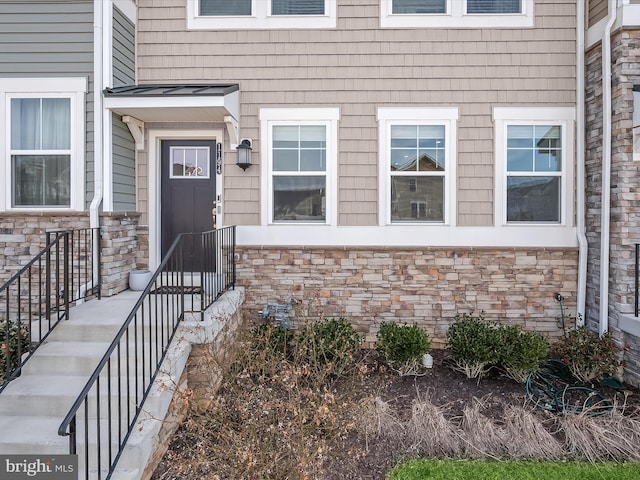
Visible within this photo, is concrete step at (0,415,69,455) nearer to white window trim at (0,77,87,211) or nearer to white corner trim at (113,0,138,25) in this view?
white window trim at (0,77,87,211)

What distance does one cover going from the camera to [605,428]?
11.6ft

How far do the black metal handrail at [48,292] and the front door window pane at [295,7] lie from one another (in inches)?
155

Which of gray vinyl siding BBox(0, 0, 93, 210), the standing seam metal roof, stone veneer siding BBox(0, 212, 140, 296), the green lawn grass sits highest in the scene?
gray vinyl siding BBox(0, 0, 93, 210)

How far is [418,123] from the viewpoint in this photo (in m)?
5.62

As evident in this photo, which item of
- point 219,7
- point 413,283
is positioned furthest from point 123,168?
point 413,283

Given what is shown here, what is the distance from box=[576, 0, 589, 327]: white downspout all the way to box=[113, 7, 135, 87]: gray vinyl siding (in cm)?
621

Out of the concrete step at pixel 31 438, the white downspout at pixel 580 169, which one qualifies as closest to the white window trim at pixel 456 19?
the white downspout at pixel 580 169

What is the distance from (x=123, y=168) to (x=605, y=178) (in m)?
6.37

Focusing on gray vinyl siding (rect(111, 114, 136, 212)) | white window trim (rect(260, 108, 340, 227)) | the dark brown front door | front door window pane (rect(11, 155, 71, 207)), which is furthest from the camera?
the dark brown front door

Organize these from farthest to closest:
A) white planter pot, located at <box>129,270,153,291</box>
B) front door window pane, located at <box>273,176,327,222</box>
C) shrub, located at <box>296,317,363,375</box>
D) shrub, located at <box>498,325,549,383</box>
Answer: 1. front door window pane, located at <box>273,176,327,222</box>
2. white planter pot, located at <box>129,270,153,291</box>
3. shrub, located at <box>498,325,549,383</box>
4. shrub, located at <box>296,317,363,375</box>

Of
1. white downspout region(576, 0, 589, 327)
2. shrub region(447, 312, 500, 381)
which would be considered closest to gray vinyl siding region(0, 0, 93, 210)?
shrub region(447, 312, 500, 381)

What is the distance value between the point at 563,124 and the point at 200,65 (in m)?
5.22

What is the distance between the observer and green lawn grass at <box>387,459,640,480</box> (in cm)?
308

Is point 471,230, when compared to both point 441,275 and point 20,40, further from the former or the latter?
point 20,40
